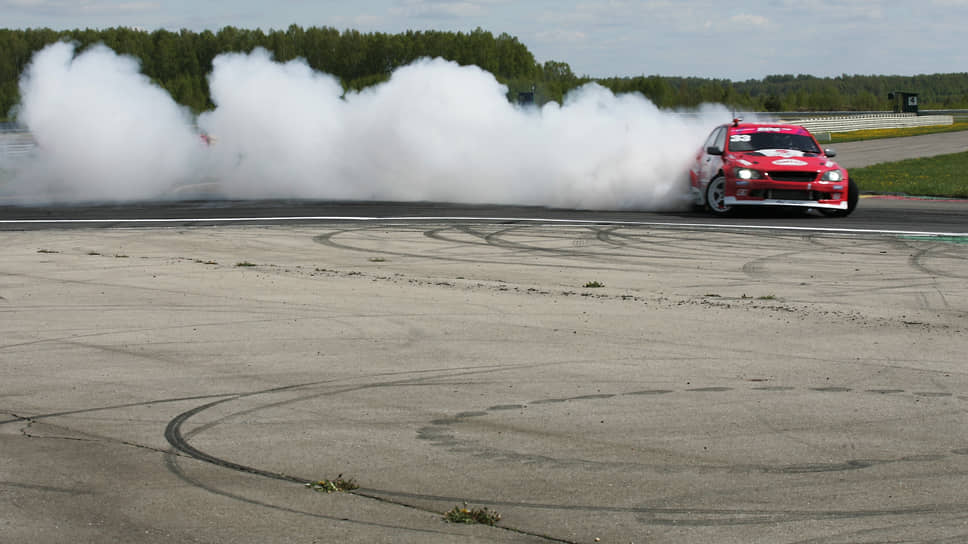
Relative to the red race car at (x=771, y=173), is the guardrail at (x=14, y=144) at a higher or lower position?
higher

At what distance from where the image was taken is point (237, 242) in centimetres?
1481

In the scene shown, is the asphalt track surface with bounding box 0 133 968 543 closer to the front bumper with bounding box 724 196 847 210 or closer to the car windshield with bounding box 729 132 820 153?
the front bumper with bounding box 724 196 847 210

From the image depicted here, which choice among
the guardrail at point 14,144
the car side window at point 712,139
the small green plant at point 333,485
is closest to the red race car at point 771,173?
the car side window at point 712,139

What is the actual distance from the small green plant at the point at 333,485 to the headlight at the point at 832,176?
13914mm

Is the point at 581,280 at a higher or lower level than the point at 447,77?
lower

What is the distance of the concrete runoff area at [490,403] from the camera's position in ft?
14.2

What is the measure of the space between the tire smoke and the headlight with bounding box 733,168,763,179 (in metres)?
2.48

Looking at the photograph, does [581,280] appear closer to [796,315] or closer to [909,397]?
[796,315]

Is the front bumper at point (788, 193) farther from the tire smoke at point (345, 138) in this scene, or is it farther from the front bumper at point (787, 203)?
the tire smoke at point (345, 138)

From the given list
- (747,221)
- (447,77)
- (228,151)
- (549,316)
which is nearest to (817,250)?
(747,221)

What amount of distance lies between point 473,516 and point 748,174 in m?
13.7

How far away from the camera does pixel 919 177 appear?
2859 cm

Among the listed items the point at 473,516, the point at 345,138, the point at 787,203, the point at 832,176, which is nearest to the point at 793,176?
the point at 787,203

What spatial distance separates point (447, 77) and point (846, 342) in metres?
16.1
